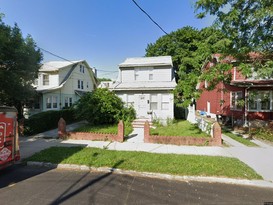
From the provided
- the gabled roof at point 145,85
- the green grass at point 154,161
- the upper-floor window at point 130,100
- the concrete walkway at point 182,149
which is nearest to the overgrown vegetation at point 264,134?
the concrete walkway at point 182,149

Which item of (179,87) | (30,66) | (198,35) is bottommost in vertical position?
(179,87)

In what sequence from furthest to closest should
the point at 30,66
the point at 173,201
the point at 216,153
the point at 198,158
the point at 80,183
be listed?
the point at 30,66 < the point at 216,153 < the point at 198,158 < the point at 80,183 < the point at 173,201

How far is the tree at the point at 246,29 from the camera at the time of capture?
8.95 metres

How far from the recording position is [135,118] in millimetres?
15711

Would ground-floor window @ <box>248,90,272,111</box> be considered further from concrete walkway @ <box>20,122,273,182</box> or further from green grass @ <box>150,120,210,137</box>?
concrete walkway @ <box>20,122,273,182</box>

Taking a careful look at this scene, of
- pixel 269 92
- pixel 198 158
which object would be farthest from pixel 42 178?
pixel 269 92

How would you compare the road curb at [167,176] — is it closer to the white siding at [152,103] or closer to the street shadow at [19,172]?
the street shadow at [19,172]

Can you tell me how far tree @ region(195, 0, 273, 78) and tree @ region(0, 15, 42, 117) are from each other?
1119 cm

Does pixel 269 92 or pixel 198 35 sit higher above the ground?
pixel 198 35

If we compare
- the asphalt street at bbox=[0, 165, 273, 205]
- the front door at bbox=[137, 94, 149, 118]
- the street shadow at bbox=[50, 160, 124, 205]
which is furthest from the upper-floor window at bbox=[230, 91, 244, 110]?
the street shadow at bbox=[50, 160, 124, 205]

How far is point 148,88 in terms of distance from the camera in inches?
608

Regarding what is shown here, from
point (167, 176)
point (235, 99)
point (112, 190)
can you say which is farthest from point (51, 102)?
point (235, 99)

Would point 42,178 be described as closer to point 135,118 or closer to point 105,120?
point 105,120

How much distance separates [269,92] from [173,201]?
553 inches
